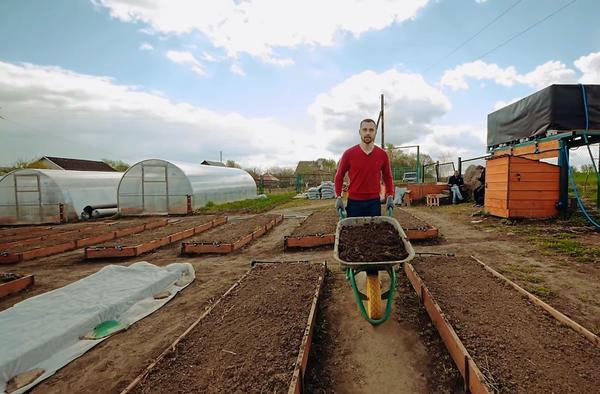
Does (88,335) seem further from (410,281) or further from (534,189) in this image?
(534,189)

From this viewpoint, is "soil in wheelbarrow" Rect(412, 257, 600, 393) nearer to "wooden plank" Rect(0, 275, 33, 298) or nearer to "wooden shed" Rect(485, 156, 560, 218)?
"wooden shed" Rect(485, 156, 560, 218)

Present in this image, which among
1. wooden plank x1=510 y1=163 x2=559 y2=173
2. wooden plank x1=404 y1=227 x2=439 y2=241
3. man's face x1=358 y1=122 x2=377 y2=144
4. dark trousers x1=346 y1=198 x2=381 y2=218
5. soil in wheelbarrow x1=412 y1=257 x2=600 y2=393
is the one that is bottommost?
soil in wheelbarrow x1=412 y1=257 x2=600 y2=393

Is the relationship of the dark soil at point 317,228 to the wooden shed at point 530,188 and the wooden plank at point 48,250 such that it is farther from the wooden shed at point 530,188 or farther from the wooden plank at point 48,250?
the wooden plank at point 48,250

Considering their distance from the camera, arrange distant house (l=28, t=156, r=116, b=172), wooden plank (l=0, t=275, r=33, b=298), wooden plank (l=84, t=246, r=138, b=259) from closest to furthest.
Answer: wooden plank (l=0, t=275, r=33, b=298), wooden plank (l=84, t=246, r=138, b=259), distant house (l=28, t=156, r=116, b=172)

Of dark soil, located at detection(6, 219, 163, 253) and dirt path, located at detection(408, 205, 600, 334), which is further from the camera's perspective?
dark soil, located at detection(6, 219, 163, 253)

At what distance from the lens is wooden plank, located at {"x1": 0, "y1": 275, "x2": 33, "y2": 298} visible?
4209 millimetres

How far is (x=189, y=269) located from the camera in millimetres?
4730

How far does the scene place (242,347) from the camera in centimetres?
249

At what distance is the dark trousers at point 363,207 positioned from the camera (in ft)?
12.1

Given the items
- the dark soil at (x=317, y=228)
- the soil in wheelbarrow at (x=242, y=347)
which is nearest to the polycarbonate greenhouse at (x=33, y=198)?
the dark soil at (x=317, y=228)

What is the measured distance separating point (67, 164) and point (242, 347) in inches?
1386

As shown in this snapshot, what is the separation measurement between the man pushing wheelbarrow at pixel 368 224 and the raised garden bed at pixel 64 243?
6.78 m

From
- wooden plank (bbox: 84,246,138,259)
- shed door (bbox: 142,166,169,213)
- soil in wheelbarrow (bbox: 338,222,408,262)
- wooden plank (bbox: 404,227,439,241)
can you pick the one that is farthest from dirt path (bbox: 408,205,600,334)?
shed door (bbox: 142,166,169,213)

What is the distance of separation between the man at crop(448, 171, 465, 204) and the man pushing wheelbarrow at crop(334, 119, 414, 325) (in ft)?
34.1
